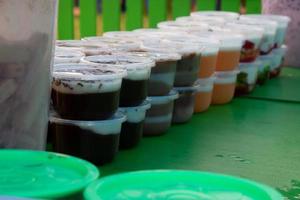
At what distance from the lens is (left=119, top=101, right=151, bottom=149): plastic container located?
145 centimetres

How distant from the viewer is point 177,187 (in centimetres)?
98

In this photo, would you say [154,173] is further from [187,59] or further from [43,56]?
[187,59]

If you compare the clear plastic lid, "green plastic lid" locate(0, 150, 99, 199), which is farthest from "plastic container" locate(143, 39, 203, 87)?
"green plastic lid" locate(0, 150, 99, 199)

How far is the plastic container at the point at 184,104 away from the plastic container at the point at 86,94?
0.39m

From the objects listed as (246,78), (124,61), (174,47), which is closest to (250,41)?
(246,78)

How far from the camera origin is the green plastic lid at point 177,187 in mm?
936

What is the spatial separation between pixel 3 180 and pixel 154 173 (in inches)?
9.4

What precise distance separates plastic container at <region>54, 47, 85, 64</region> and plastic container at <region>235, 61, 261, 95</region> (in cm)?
70

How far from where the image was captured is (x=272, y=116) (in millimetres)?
1915

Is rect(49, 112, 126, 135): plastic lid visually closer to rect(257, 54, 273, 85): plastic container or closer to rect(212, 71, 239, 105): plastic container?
rect(212, 71, 239, 105): plastic container

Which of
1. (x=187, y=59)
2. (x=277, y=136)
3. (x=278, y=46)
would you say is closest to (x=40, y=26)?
(x=187, y=59)

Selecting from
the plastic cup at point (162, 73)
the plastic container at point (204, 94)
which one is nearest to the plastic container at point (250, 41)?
the plastic container at point (204, 94)

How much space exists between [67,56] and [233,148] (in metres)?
0.48

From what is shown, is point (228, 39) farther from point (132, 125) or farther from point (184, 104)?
point (132, 125)
